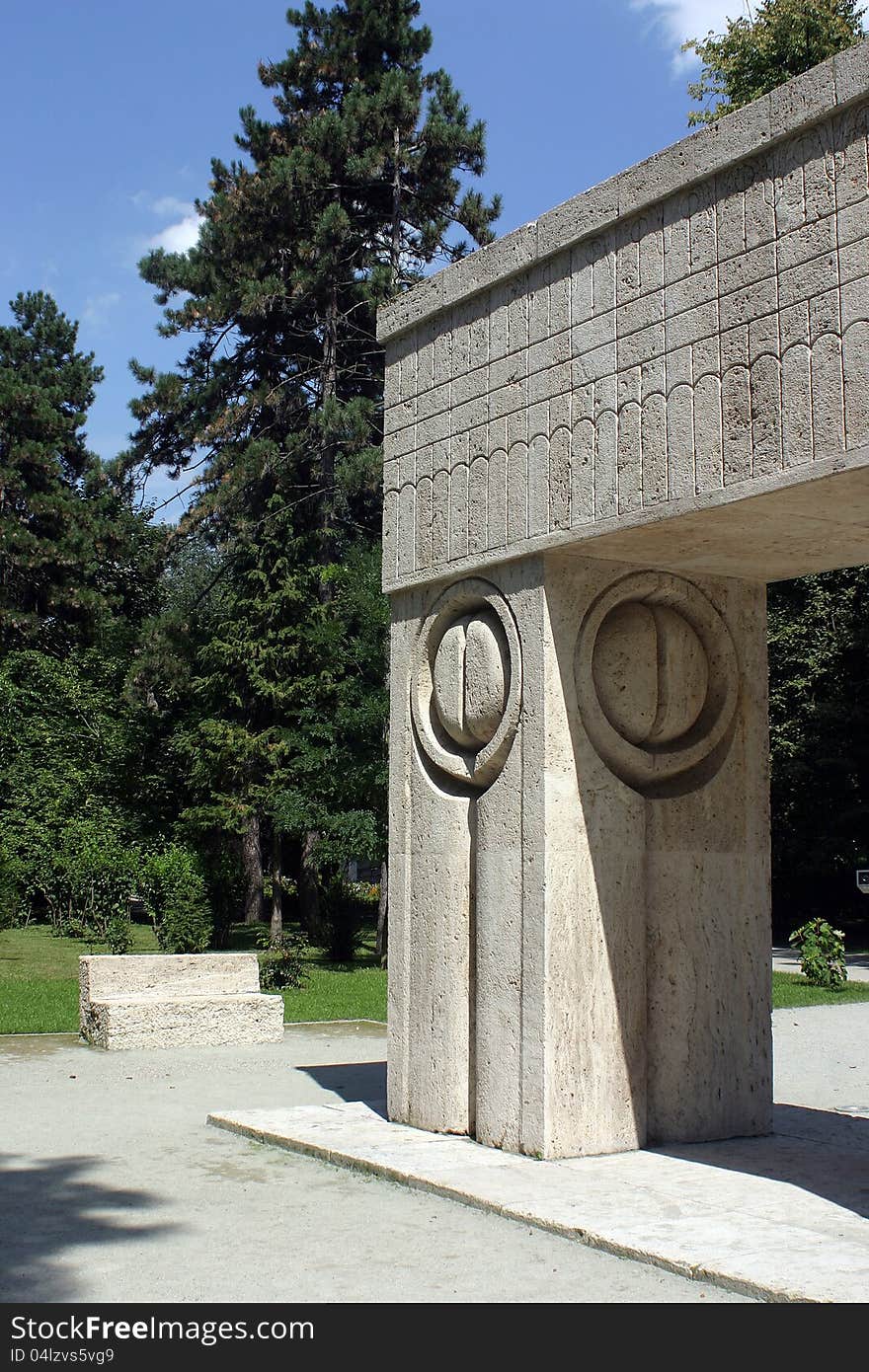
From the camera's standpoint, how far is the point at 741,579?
6.30 m

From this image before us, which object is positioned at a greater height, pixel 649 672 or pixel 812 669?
pixel 812 669

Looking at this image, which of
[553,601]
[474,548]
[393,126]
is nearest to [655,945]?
[553,601]

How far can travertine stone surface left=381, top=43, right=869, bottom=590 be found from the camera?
4555 millimetres

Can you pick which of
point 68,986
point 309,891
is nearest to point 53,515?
point 309,891

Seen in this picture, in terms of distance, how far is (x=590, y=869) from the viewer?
5.75 metres

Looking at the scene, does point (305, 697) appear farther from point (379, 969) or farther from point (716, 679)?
point (716, 679)

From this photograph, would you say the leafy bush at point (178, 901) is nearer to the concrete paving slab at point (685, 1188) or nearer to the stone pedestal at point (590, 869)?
the concrete paving slab at point (685, 1188)

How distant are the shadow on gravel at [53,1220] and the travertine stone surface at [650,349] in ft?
10.4

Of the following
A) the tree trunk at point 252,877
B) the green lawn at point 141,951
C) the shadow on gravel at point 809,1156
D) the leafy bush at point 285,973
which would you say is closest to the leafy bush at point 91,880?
the green lawn at point 141,951

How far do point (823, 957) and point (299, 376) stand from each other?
44.9 feet

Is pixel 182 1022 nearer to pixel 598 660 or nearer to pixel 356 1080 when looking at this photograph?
pixel 356 1080

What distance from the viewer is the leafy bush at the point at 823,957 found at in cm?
1516

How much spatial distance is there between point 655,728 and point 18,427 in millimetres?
26705

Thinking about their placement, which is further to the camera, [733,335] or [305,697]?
[305,697]
